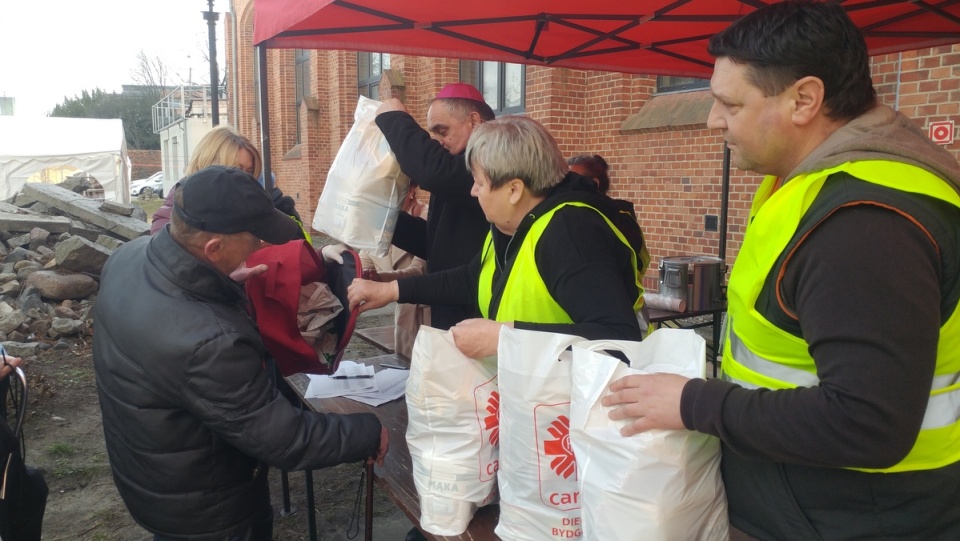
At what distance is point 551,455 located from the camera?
138 centimetres

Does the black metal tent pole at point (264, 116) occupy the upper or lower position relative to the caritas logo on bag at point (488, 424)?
upper

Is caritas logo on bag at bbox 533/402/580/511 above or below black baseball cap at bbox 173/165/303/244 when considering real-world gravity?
below

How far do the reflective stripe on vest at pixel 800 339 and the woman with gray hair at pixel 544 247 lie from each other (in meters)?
0.47

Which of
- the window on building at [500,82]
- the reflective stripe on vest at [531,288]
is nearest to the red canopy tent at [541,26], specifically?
the reflective stripe on vest at [531,288]

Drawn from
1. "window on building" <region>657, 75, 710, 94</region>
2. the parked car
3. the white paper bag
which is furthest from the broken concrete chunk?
the parked car

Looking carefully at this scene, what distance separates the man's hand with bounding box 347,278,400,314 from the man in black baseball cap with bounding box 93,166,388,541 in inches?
17.2

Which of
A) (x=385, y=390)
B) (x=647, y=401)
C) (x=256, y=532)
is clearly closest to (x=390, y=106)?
(x=385, y=390)

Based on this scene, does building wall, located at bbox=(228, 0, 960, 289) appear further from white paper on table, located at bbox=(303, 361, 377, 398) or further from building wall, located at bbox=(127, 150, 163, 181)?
building wall, located at bbox=(127, 150, 163, 181)

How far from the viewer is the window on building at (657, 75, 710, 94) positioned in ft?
22.1

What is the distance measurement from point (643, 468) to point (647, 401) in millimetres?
120

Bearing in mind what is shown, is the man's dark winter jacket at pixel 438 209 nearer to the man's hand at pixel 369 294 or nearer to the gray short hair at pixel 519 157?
the man's hand at pixel 369 294

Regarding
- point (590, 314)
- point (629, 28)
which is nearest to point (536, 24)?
point (629, 28)

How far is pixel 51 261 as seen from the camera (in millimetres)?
7785

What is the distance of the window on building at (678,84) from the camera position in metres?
6.73
